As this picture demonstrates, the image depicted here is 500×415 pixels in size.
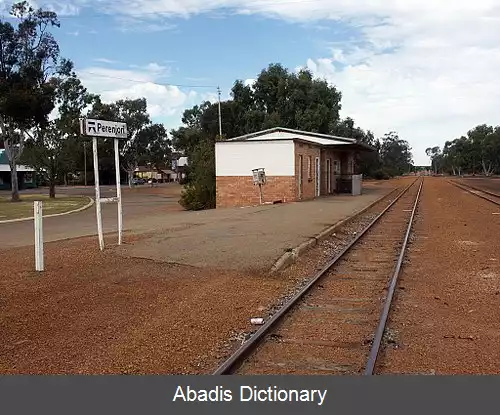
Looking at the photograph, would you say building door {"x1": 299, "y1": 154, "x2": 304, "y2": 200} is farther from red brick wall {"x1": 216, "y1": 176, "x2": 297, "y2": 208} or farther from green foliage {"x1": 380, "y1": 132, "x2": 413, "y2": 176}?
green foliage {"x1": 380, "y1": 132, "x2": 413, "y2": 176}

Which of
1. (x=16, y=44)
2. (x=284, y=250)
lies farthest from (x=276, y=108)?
(x=284, y=250)

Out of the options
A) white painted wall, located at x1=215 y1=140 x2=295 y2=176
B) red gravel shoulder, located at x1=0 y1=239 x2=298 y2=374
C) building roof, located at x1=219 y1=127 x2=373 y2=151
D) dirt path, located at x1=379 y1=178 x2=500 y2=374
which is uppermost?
building roof, located at x1=219 y1=127 x2=373 y2=151

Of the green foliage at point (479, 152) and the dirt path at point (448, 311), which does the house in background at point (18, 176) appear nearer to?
the dirt path at point (448, 311)

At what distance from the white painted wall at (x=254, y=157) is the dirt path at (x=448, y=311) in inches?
645

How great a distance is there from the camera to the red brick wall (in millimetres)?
30859

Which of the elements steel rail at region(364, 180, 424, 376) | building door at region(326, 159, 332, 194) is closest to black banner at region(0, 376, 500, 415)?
steel rail at region(364, 180, 424, 376)

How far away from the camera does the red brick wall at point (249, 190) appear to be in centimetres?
3086

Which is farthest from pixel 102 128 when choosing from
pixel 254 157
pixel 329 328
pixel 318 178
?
pixel 318 178

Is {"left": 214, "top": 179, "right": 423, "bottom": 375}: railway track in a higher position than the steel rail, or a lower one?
lower

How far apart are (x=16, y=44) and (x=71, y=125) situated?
9863mm

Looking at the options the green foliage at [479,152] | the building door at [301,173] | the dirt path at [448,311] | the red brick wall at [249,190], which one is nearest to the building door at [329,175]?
the building door at [301,173]

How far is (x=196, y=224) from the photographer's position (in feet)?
62.0

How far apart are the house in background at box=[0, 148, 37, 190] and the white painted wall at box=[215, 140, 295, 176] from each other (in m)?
52.9

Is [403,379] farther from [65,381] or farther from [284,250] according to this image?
[284,250]
